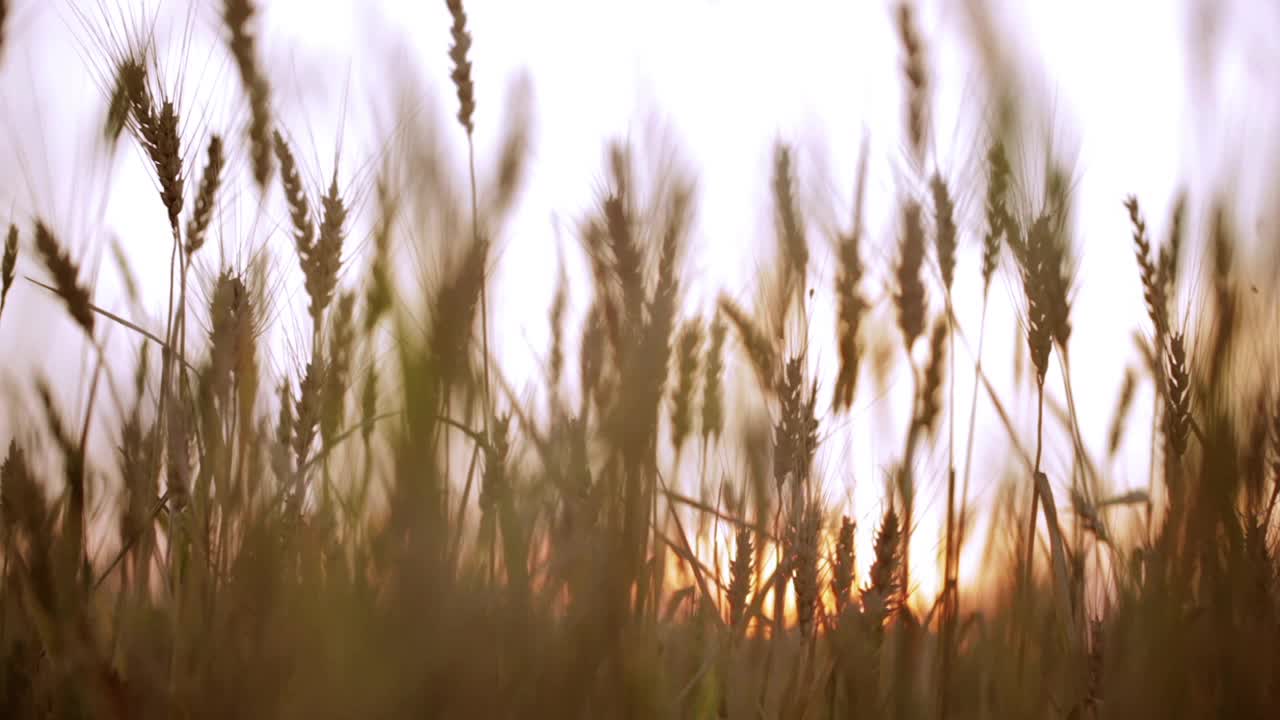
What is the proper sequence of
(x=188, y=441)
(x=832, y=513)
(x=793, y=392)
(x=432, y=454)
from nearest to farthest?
(x=432, y=454) → (x=188, y=441) → (x=793, y=392) → (x=832, y=513)

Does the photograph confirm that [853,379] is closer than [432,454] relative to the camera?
No

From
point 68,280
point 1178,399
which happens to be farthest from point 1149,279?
point 68,280

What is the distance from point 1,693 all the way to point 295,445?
389 mm

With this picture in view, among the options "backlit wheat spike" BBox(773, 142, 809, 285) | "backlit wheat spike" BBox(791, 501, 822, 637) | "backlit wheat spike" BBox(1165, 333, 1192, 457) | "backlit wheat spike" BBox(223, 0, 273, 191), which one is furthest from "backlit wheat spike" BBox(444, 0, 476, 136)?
"backlit wheat spike" BBox(1165, 333, 1192, 457)

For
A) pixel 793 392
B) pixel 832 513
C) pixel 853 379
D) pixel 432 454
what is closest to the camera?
pixel 432 454

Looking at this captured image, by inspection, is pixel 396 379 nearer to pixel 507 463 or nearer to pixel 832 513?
pixel 507 463

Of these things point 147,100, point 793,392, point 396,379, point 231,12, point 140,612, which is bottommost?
point 140,612

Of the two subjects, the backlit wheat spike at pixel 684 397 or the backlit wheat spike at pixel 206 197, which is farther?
the backlit wheat spike at pixel 684 397

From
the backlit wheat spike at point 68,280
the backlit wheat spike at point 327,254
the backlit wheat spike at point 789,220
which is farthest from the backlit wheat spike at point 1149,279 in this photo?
the backlit wheat spike at point 68,280

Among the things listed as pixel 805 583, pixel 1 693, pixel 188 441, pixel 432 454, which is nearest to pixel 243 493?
pixel 188 441

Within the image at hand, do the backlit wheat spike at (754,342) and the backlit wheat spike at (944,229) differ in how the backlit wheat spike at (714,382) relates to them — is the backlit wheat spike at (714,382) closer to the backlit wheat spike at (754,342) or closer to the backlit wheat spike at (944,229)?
the backlit wheat spike at (754,342)

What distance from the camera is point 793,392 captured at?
1314mm

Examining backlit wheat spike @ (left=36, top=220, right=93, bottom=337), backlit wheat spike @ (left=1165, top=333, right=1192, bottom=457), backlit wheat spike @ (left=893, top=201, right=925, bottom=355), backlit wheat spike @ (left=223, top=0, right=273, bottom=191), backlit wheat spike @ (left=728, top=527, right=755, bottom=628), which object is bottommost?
backlit wheat spike @ (left=728, top=527, right=755, bottom=628)

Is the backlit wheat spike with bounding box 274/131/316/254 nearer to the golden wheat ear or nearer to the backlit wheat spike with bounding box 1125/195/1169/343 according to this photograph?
the golden wheat ear
